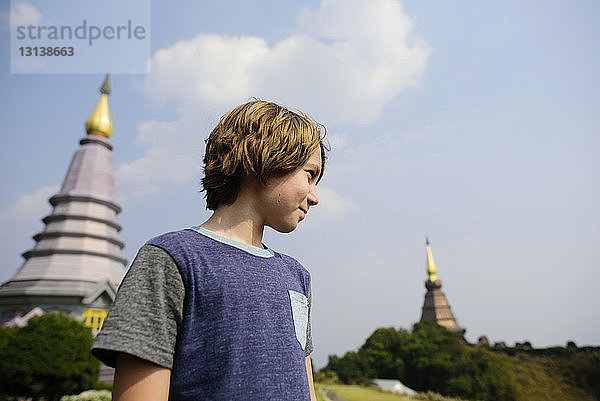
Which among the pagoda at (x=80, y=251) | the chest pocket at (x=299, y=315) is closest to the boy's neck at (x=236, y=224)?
the chest pocket at (x=299, y=315)

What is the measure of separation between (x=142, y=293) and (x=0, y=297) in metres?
20.4

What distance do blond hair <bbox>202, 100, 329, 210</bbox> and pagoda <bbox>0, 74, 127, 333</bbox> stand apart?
57.8 feet

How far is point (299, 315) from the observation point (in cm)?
126

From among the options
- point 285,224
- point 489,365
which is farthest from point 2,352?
point 489,365

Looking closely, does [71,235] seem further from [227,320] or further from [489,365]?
[489,365]

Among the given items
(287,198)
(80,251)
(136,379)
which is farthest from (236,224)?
(80,251)

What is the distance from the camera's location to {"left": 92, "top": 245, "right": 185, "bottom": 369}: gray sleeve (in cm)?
89

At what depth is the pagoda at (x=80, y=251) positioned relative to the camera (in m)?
16.6

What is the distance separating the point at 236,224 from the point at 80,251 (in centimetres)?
2002

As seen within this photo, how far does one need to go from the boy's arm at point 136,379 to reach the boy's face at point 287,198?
565 millimetres

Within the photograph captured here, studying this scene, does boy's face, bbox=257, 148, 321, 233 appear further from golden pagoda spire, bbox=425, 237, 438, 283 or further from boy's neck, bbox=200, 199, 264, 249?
golden pagoda spire, bbox=425, 237, 438, 283

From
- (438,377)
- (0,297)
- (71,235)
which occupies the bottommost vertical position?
(438,377)

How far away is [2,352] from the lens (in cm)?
1081

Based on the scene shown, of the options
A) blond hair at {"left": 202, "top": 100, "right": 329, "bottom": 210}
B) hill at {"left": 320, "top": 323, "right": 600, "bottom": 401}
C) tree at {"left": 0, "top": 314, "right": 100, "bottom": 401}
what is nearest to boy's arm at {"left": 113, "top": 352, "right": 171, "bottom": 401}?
blond hair at {"left": 202, "top": 100, "right": 329, "bottom": 210}
